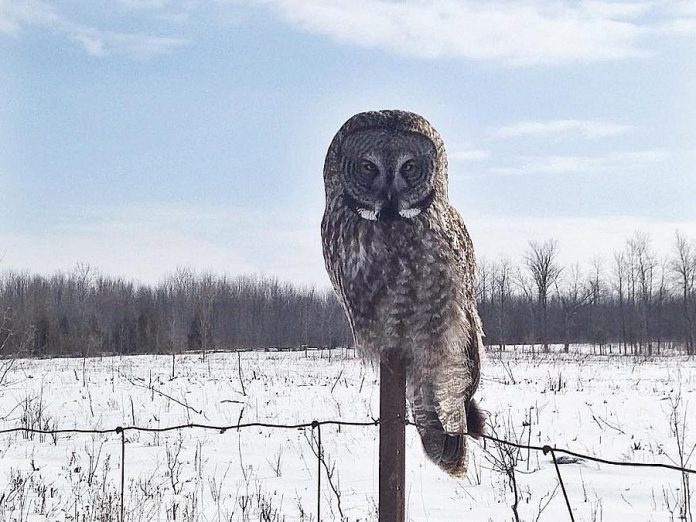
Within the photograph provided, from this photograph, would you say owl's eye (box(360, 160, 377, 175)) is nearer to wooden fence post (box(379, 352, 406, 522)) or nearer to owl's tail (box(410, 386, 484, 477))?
owl's tail (box(410, 386, 484, 477))

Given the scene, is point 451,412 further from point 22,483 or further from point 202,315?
point 202,315

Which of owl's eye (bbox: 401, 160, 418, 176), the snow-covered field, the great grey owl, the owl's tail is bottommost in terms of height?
the snow-covered field

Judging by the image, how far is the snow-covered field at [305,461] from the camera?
16.1 feet

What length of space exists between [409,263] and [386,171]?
435 mm

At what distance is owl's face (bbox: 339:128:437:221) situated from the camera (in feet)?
9.38

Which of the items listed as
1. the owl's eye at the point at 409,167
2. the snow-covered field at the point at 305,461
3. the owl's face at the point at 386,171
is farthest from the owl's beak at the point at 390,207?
the snow-covered field at the point at 305,461

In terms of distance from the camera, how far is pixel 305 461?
22.9 ft

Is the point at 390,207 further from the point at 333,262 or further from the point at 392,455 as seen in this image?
the point at 392,455

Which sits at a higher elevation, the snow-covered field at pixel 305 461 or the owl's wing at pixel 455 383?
the owl's wing at pixel 455 383

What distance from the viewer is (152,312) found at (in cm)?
5034

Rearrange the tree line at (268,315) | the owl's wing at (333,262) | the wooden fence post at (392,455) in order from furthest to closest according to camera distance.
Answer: the tree line at (268,315), the owl's wing at (333,262), the wooden fence post at (392,455)

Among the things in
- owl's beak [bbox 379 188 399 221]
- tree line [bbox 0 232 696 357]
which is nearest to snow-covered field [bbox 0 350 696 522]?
owl's beak [bbox 379 188 399 221]

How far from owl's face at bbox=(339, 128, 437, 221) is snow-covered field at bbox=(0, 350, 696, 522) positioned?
0.87 m

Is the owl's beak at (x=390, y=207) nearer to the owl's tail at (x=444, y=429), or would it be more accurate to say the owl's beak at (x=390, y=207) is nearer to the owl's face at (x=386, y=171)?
the owl's face at (x=386, y=171)
